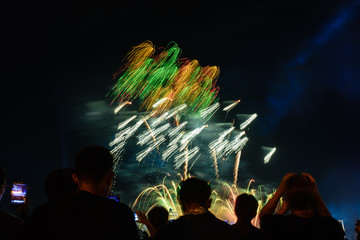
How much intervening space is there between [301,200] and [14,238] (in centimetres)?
285

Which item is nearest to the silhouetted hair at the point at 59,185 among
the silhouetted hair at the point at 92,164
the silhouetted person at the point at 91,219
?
the silhouetted hair at the point at 92,164

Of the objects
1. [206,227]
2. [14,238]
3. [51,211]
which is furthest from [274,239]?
[14,238]

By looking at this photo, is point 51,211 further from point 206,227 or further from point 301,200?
point 301,200

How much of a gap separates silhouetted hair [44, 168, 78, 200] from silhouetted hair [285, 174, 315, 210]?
2.35 metres

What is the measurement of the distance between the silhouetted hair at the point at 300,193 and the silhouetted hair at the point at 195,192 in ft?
3.03

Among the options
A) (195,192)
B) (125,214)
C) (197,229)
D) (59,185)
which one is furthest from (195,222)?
(59,185)

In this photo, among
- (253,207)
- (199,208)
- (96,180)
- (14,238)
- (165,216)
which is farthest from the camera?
(165,216)

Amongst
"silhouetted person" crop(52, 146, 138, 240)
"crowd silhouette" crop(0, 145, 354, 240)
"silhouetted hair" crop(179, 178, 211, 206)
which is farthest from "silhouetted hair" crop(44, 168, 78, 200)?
Result: "silhouetted hair" crop(179, 178, 211, 206)

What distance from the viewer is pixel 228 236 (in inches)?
135

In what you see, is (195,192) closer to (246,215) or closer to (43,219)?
(246,215)

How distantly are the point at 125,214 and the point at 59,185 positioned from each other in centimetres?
103

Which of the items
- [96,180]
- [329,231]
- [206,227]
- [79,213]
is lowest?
[329,231]

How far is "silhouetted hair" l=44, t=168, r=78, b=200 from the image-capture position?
3.40 metres
